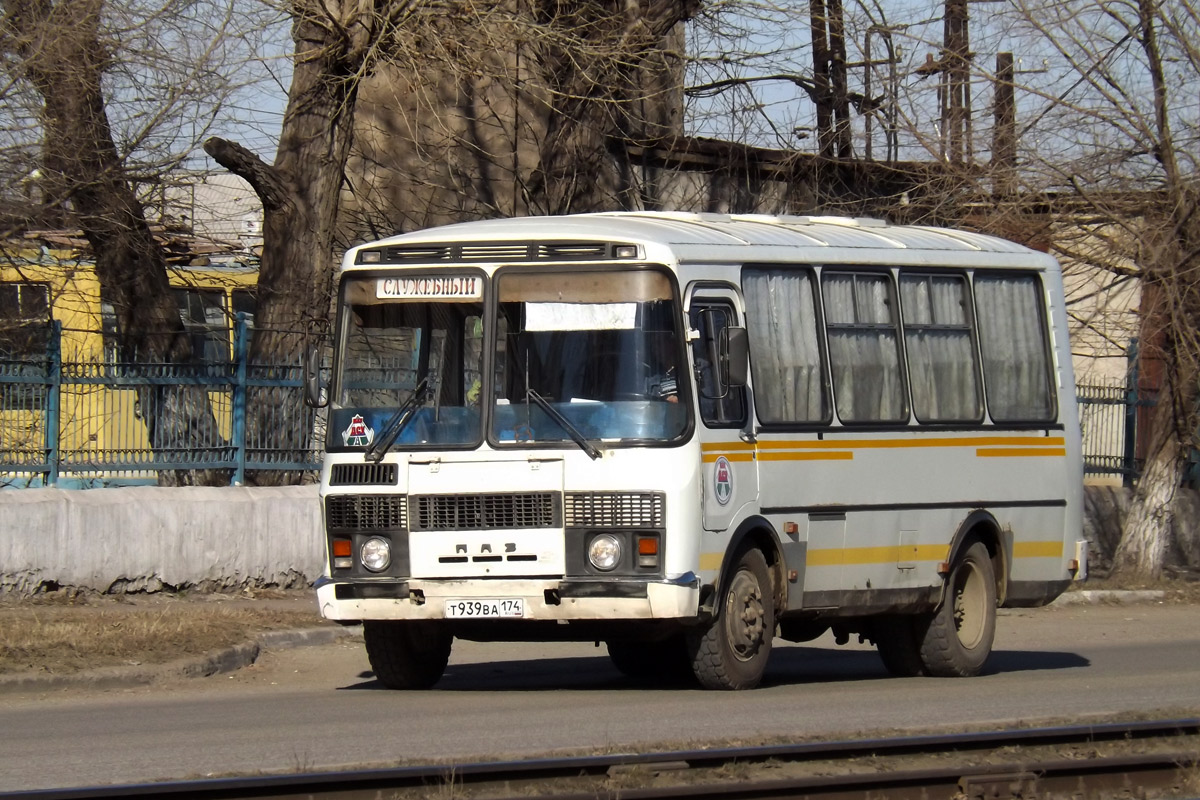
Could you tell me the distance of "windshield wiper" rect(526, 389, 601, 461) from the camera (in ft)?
30.8

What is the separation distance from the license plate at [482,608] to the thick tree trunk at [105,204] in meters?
6.31

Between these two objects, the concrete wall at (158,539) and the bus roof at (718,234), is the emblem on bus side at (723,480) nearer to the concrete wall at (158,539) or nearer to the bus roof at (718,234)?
the bus roof at (718,234)

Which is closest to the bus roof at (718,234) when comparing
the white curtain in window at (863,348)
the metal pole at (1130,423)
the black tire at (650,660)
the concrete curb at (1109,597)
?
the white curtain in window at (863,348)

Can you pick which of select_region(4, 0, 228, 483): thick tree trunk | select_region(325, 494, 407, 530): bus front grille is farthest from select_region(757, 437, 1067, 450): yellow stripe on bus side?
select_region(4, 0, 228, 483): thick tree trunk

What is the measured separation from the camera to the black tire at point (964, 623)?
38.0 feet

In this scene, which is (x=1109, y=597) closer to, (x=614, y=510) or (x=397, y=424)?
(x=614, y=510)

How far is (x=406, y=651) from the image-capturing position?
10.6 meters

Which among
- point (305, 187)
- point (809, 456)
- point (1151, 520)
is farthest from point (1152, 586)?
point (809, 456)

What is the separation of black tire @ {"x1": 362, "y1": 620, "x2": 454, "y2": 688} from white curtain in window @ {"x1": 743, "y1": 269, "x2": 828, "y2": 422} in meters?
2.40

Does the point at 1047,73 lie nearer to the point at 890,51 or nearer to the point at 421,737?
the point at 890,51

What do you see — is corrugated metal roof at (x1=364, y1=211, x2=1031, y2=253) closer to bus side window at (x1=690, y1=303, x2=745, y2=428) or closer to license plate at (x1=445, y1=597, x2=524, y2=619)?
bus side window at (x1=690, y1=303, x2=745, y2=428)

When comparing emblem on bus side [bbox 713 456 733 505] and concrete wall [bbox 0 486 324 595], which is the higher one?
emblem on bus side [bbox 713 456 733 505]

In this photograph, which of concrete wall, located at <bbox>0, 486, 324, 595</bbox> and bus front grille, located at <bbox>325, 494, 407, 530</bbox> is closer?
bus front grille, located at <bbox>325, 494, 407, 530</bbox>

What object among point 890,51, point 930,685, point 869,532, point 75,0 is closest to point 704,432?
point 869,532
